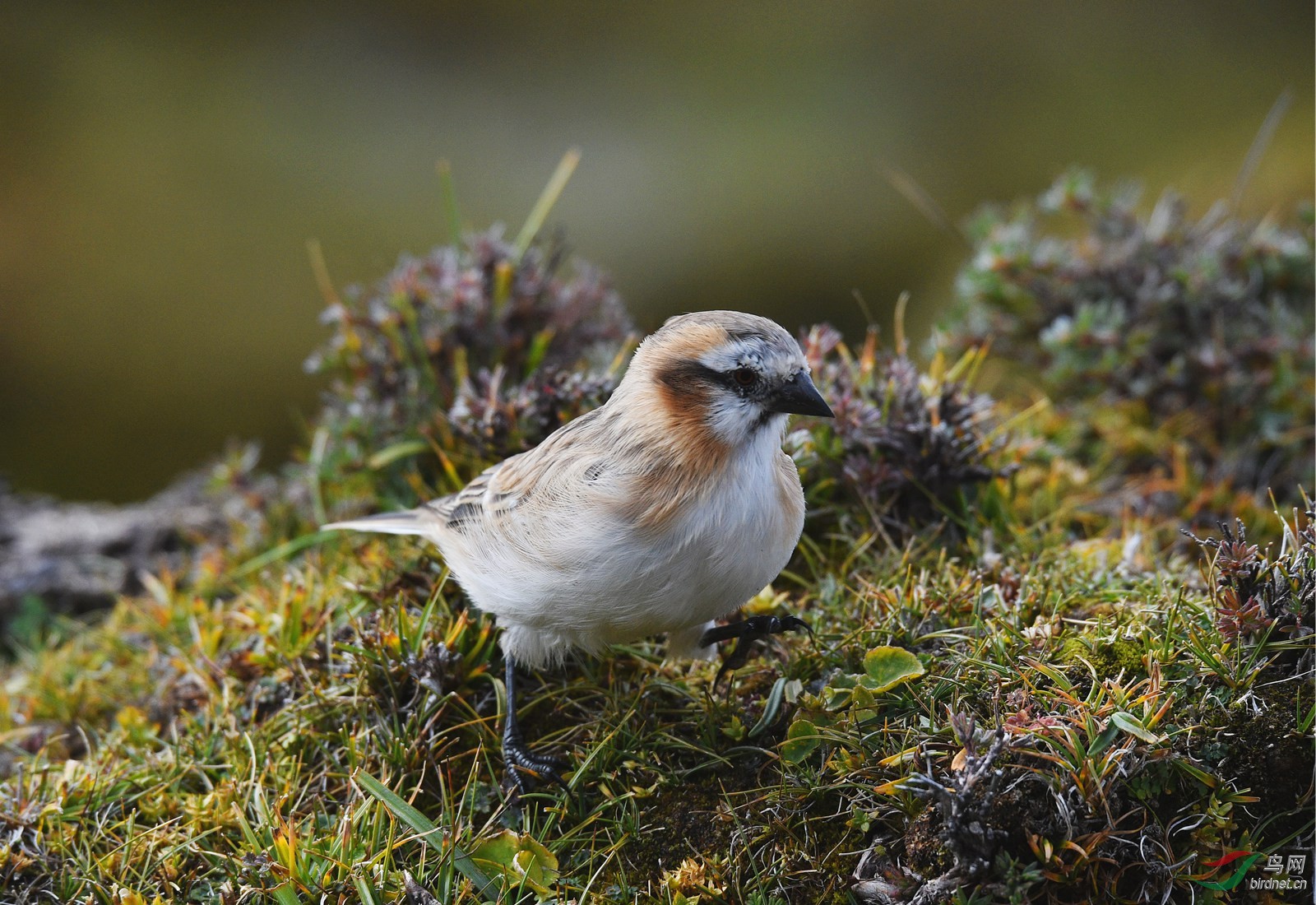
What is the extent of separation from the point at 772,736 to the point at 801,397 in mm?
1080

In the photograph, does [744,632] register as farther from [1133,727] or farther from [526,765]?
[1133,727]

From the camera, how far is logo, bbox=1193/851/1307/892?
2445 mm

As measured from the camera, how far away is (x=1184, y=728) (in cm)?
254

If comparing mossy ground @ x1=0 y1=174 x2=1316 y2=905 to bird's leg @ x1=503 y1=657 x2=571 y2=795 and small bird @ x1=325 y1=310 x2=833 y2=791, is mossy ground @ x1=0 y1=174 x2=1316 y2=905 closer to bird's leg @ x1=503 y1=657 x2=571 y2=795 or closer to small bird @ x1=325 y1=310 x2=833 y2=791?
bird's leg @ x1=503 y1=657 x2=571 y2=795

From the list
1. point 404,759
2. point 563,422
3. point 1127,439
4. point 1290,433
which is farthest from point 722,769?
point 1290,433

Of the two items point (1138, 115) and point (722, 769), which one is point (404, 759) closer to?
point (722, 769)

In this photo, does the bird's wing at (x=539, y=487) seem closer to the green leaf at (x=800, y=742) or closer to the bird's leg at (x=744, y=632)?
the bird's leg at (x=744, y=632)

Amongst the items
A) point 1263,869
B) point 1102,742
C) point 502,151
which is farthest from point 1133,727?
point 502,151

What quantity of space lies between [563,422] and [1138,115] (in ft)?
26.7

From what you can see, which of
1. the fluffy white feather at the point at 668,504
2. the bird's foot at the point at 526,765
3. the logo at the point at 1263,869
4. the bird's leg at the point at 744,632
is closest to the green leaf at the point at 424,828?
the bird's foot at the point at 526,765

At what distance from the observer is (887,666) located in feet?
9.56

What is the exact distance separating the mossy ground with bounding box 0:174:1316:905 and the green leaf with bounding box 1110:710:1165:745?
10mm

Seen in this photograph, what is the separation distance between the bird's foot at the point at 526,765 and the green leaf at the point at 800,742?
69 centimetres

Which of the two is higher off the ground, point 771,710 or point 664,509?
point 664,509
